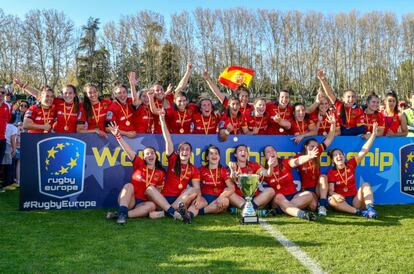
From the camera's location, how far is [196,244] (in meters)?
4.99

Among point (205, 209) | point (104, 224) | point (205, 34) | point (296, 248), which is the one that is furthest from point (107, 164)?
point (205, 34)

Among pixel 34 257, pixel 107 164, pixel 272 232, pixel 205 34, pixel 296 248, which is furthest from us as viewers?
→ pixel 205 34

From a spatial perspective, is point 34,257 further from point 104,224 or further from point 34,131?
point 34,131

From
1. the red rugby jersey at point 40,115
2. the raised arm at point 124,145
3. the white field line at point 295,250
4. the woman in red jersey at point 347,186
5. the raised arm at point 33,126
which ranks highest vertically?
the red rugby jersey at point 40,115

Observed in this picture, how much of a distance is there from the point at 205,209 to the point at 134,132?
1861 millimetres

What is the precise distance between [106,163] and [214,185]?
1925 millimetres

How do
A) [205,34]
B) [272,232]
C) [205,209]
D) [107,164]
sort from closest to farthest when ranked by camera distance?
[272,232], [205,209], [107,164], [205,34]

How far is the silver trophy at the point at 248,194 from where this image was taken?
6.07 metres

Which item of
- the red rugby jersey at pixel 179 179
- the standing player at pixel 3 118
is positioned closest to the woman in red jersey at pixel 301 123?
the red rugby jersey at pixel 179 179

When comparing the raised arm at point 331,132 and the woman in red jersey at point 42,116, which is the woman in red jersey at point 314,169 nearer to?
the raised arm at point 331,132

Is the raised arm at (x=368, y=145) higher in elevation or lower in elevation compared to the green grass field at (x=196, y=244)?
higher

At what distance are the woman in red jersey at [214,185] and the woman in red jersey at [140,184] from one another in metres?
0.73

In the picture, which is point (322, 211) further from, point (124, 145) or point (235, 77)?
point (235, 77)

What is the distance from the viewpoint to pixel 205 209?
21.9ft
